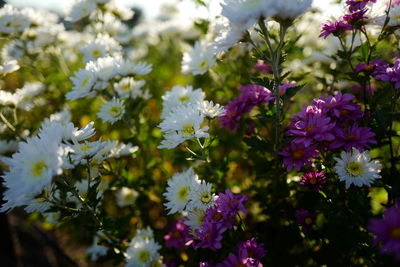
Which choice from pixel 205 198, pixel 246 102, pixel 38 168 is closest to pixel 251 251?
pixel 205 198

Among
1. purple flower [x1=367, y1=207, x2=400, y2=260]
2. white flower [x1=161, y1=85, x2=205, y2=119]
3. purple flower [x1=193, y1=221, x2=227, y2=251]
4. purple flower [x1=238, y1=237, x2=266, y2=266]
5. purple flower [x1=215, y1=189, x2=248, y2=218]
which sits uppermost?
purple flower [x1=367, y1=207, x2=400, y2=260]

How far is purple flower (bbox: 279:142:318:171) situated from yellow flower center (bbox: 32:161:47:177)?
3.59ft

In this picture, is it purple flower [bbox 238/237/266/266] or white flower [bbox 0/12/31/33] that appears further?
white flower [bbox 0/12/31/33]

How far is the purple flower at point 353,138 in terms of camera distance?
144 cm

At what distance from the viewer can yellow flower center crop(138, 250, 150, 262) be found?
2.00 metres

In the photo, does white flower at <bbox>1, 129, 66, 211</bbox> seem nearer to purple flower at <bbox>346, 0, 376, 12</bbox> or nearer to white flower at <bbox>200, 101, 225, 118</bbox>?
white flower at <bbox>200, 101, 225, 118</bbox>

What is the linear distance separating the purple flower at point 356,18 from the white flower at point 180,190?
1.17m

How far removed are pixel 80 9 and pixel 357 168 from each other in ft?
8.92

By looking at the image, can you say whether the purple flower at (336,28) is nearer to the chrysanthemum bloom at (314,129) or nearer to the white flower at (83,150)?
the chrysanthemum bloom at (314,129)

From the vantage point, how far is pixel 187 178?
1.87 m

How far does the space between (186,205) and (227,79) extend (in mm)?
1344

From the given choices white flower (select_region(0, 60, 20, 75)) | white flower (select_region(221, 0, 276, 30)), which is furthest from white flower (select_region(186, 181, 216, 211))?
white flower (select_region(0, 60, 20, 75))

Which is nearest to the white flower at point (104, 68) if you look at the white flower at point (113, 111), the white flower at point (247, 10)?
the white flower at point (113, 111)

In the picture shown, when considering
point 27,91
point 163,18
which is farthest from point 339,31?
point 163,18
